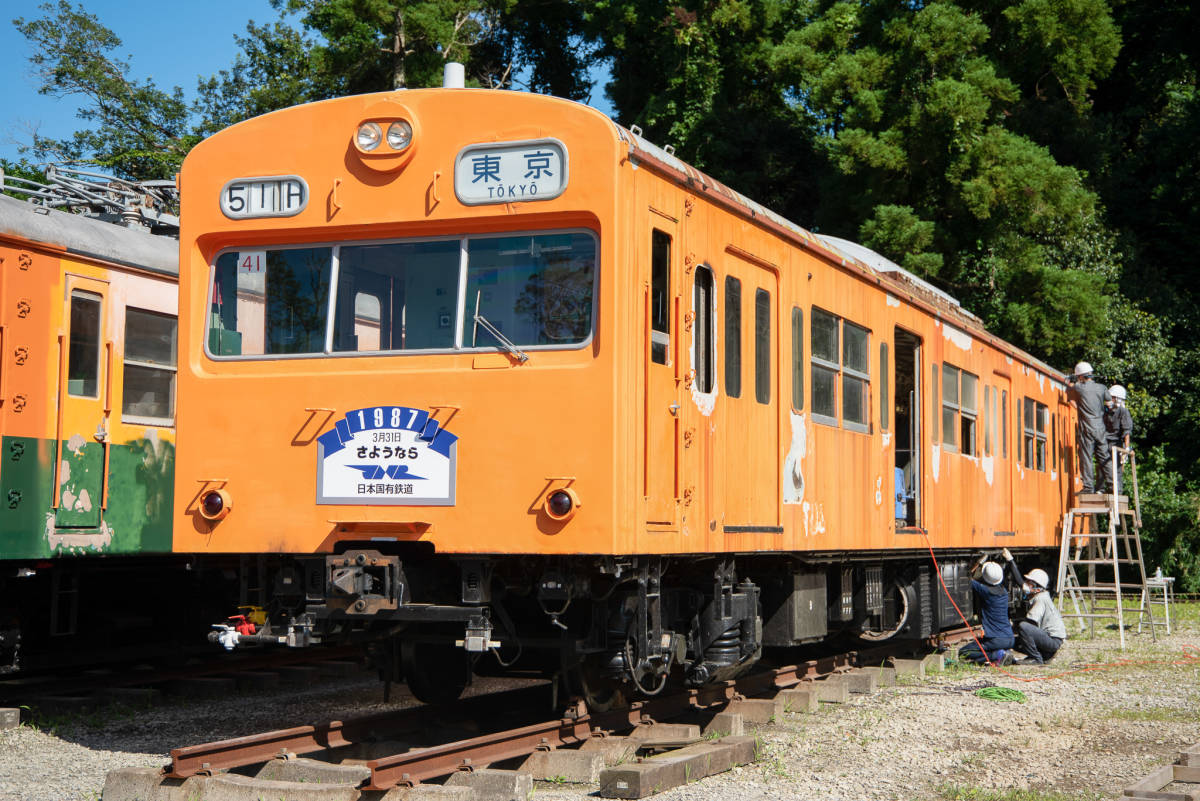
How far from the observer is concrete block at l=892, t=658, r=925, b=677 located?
11.6 meters

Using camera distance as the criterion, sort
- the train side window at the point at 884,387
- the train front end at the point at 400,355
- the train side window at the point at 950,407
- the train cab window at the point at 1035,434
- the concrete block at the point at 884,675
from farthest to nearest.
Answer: the train cab window at the point at 1035,434
the train side window at the point at 950,407
the concrete block at the point at 884,675
the train side window at the point at 884,387
the train front end at the point at 400,355

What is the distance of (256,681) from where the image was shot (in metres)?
10.6

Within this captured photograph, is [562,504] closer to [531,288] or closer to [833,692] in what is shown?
[531,288]

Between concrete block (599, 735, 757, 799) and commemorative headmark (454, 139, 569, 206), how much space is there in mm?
2880

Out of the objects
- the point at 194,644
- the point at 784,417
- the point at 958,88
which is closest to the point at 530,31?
the point at 958,88

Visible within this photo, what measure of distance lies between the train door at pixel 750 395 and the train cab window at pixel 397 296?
166 cm

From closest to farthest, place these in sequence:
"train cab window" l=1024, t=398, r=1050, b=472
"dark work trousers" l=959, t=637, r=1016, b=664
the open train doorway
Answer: the open train doorway
"dark work trousers" l=959, t=637, r=1016, b=664
"train cab window" l=1024, t=398, r=1050, b=472

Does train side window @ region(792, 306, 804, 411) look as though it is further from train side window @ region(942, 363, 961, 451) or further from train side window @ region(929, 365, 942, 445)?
train side window @ region(942, 363, 961, 451)

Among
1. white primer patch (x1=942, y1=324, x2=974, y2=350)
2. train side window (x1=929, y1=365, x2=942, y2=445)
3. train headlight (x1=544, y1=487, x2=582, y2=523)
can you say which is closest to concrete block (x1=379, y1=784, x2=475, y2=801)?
train headlight (x1=544, y1=487, x2=582, y2=523)

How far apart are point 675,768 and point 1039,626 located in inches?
287

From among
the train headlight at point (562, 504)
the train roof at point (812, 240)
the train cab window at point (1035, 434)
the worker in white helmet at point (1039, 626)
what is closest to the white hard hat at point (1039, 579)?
the worker in white helmet at point (1039, 626)

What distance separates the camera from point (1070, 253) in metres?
25.0

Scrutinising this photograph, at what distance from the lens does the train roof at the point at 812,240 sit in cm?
720

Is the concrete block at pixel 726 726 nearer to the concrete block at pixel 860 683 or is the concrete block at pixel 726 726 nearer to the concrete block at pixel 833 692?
the concrete block at pixel 833 692
